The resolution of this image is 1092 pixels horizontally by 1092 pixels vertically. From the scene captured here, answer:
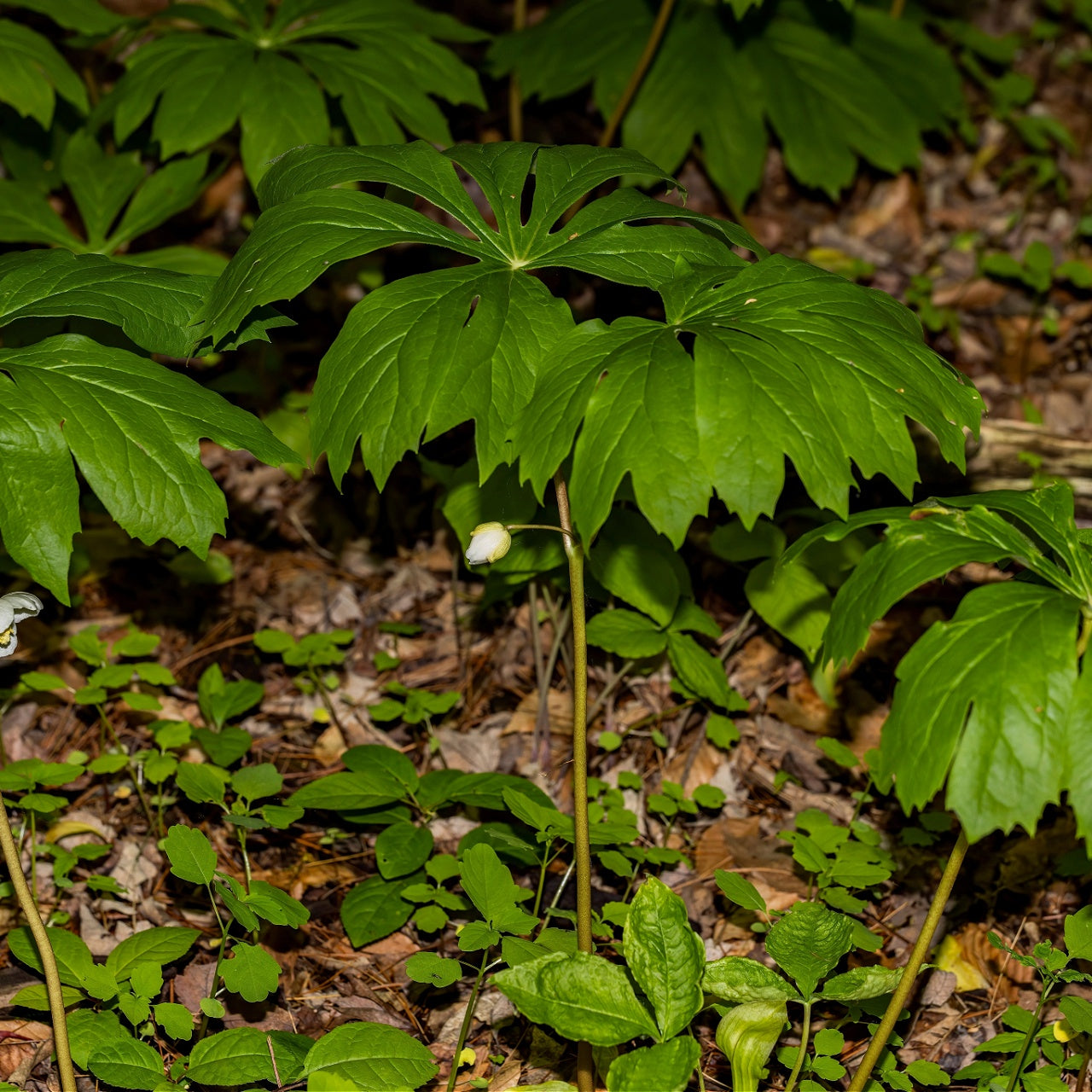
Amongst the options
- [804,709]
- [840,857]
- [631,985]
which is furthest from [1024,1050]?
[804,709]

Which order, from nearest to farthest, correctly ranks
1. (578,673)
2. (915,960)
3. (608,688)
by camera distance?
(915,960)
(578,673)
(608,688)

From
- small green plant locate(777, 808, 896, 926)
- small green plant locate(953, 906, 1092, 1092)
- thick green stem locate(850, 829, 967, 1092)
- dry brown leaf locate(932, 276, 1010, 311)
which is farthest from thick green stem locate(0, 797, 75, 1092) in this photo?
dry brown leaf locate(932, 276, 1010, 311)

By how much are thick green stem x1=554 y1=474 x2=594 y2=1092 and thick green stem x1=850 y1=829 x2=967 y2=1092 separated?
38 cm

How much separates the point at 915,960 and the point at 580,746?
20.6 inches

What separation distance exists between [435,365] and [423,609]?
146 centimetres

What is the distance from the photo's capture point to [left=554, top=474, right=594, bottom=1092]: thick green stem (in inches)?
60.4

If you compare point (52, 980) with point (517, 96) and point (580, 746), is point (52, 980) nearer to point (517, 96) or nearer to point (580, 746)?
point (580, 746)

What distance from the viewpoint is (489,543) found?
156 centimetres

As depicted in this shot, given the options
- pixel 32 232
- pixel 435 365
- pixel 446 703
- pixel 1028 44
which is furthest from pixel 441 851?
pixel 1028 44

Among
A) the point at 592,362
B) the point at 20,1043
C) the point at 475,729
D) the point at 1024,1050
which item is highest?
the point at 592,362

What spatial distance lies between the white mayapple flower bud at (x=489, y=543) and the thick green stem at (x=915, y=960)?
70 centimetres

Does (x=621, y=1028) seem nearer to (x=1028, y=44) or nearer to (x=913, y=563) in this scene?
(x=913, y=563)

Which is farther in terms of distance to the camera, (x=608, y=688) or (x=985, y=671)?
(x=608, y=688)

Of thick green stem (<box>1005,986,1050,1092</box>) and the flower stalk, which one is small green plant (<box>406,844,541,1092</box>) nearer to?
the flower stalk
